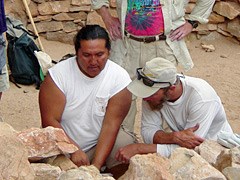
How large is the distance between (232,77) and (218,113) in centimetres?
311

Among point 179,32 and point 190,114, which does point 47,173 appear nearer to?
point 190,114

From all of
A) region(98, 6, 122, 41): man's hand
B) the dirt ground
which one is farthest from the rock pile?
the dirt ground

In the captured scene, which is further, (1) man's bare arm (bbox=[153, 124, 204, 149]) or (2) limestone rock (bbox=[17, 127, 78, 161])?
(1) man's bare arm (bbox=[153, 124, 204, 149])

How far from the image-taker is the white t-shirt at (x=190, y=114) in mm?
3635

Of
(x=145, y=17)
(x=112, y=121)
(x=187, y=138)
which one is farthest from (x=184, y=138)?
(x=145, y=17)

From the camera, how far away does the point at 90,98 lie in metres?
3.80

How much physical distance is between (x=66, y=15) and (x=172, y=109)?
3.81m

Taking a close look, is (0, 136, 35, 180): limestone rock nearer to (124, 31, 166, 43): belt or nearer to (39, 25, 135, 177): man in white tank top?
(39, 25, 135, 177): man in white tank top

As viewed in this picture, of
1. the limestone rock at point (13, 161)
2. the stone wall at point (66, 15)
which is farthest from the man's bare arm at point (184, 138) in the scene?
the stone wall at point (66, 15)

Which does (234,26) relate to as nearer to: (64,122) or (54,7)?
(54,7)

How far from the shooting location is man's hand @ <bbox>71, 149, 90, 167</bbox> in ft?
11.6

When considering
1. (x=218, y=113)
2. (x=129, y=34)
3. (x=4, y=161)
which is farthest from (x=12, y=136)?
(x=129, y=34)

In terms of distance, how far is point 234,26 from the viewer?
779cm

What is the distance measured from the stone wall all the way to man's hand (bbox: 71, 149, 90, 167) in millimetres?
3536
